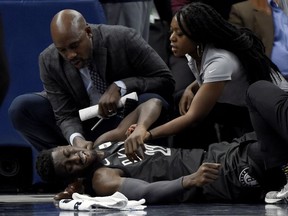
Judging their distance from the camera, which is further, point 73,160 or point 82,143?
point 82,143

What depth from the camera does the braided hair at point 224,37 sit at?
7.86 metres

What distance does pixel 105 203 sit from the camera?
708cm

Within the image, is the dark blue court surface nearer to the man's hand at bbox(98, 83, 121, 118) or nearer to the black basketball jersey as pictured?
the black basketball jersey

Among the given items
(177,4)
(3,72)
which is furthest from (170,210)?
(177,4)

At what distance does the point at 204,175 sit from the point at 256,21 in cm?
245

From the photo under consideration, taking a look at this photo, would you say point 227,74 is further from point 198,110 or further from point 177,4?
point 177,4

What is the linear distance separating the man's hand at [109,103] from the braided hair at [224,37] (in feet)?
2.28

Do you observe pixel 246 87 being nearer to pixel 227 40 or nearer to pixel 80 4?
pixel 227 40

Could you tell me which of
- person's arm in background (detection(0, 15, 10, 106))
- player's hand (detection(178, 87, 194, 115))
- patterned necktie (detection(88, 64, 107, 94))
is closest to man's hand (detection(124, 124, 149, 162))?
player's hand (detection(178, 87, 194, 115))

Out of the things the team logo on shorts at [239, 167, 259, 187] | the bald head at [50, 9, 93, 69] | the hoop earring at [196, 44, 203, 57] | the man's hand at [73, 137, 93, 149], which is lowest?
the team logo on shorts at [239, 167, 259, 187]

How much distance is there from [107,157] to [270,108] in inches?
50.0

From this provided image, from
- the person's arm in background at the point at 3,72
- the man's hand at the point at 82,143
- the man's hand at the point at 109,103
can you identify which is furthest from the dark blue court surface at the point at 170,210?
the person's arm in background at the point at 3,72

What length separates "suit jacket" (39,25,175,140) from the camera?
27.7 ft

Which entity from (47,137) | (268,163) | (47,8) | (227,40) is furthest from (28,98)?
(268,163)
